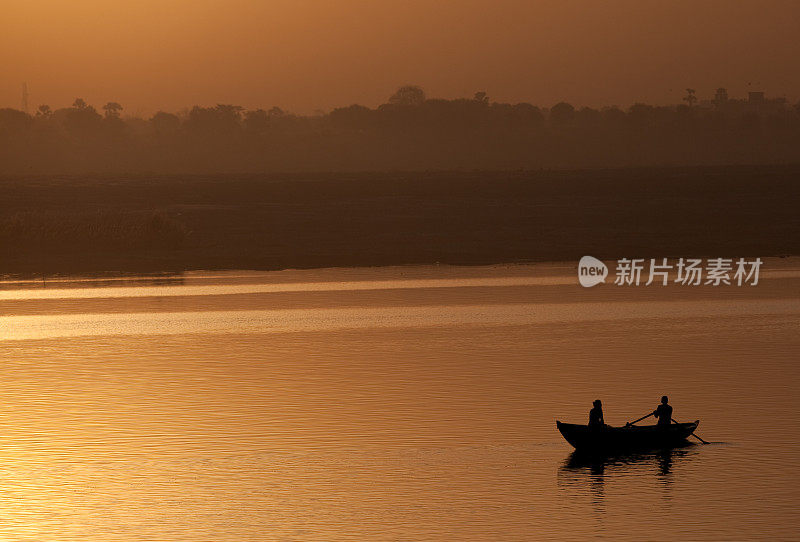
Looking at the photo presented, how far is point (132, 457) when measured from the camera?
130 feet

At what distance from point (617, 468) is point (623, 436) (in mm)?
1314

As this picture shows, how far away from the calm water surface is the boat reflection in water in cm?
12

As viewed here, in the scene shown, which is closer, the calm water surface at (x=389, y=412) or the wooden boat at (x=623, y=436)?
the calm water surface at (x=389, y=412)

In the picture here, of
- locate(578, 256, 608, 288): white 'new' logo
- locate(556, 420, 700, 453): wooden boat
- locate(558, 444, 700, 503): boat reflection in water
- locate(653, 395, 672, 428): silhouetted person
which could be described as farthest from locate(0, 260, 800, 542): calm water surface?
locate(578, 256, 608, 288): white 'new' logo

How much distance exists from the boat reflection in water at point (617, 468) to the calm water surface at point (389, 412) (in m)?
0.12

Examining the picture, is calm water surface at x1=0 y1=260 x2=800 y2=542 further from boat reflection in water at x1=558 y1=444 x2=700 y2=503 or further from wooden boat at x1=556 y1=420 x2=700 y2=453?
wooden boat at x1=556 y1=420 x2=700 y2=453

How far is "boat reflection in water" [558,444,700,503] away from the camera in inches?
1390

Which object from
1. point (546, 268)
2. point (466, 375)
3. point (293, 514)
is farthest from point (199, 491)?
point (546, 268)

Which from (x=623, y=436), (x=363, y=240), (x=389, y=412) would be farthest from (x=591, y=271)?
(x=623, y=436)

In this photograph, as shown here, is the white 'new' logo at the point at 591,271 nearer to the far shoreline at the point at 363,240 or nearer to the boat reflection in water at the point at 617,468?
the far shoreline at the point at 363,240

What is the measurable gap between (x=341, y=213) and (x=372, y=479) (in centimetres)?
14533

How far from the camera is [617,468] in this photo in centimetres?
3712

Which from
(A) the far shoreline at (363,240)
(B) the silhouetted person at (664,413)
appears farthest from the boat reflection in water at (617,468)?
(A) the far shoreline at (363,240)

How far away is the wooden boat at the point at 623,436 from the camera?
37.8 metres
